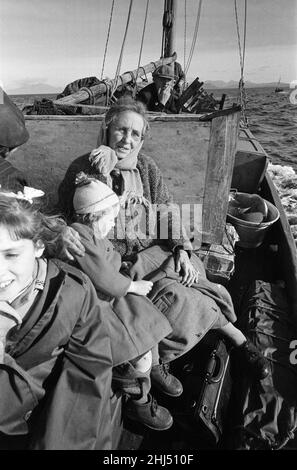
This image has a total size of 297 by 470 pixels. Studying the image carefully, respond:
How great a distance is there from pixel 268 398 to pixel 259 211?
2.86 metres

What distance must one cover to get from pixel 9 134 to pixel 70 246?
3.69 ft

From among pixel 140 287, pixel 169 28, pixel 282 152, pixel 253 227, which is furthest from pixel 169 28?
pixel 140 287

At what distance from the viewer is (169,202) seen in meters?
2.98

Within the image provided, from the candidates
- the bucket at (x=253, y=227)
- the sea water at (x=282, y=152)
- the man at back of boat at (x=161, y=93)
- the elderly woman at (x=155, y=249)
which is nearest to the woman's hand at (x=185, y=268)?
the elderly woman at (x=155, y=249)

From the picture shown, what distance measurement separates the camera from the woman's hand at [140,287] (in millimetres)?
2180

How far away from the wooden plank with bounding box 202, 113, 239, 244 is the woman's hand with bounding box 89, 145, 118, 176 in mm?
1154

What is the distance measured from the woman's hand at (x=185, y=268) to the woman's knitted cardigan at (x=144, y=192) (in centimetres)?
10

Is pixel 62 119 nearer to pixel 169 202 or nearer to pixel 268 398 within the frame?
pixel 169 202

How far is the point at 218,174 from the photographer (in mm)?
3434

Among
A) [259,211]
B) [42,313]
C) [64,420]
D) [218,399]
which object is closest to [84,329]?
[42,313]

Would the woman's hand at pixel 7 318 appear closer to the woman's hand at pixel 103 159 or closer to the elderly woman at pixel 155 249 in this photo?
the elderly woman at pixel 155 249

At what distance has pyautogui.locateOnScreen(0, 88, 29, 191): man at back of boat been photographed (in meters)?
2.48

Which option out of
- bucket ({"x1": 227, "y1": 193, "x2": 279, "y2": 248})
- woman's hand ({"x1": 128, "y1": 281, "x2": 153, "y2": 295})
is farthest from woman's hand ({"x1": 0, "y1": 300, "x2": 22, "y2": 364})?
bucket ({"x1": 227, "y1": 193, "x2": 279, "y2": 248})
